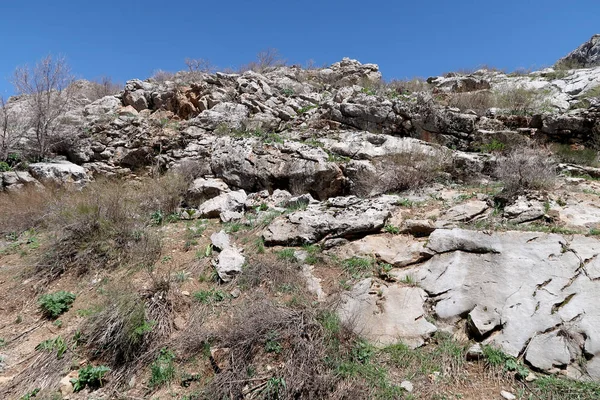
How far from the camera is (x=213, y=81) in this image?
38.7ft

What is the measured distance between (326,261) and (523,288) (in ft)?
7.77

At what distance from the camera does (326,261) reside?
4.35 m

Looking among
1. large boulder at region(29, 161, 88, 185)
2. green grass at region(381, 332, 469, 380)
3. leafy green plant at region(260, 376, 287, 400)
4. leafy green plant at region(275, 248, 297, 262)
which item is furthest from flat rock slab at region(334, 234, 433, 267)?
large boulder at region(29, 161, 88, 185)

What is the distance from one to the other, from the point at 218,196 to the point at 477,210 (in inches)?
215

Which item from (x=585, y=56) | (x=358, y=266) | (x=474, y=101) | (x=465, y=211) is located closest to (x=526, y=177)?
(x=465, y=211)

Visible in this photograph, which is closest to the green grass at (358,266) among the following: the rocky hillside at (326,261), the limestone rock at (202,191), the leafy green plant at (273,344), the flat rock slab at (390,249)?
the rocky hillside at (326,261)

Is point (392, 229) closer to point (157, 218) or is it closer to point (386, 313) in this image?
point (386, 313)

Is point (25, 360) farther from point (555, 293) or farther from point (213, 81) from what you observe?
point (213, 81)

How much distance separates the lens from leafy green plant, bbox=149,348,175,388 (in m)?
2.83

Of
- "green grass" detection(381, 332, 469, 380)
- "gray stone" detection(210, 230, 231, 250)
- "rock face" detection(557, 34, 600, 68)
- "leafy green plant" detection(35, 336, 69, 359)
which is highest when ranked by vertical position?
"rock face" detection(557, 34, 600, 68)

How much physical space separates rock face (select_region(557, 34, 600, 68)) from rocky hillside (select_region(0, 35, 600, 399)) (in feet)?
18.4

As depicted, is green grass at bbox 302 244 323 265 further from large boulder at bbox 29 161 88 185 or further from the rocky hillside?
large boulder at bbox 29 161 88 185

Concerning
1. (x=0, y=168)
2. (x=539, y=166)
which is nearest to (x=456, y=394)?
(x=539, y=166)

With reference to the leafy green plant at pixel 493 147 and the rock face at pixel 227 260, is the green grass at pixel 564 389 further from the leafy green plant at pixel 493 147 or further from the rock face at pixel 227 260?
the leafy green plant at pixel 493 147
